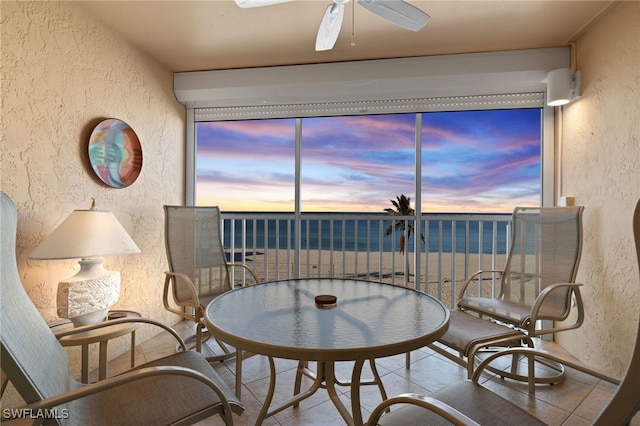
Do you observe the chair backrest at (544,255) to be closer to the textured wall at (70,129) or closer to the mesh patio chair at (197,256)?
the mesh patio chair at (197,256)

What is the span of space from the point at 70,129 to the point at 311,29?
1918 millimetres

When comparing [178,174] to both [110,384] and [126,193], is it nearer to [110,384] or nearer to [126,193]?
[126,193]

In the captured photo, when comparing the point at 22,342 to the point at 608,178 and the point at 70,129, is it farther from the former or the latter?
the point at 608,178

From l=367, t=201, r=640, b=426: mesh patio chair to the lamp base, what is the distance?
171 cm

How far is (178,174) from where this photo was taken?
3.39m

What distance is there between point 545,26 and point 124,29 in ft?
11.0

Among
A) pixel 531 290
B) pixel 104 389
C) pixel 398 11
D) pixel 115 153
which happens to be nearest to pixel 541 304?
pixel 531 290

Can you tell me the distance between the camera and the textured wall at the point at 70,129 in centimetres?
181

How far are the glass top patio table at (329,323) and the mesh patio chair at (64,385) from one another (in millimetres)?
227

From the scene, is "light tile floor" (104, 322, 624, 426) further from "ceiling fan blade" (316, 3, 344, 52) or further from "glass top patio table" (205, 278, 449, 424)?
"ceiling fan blade" (316, 3, 344, 52)

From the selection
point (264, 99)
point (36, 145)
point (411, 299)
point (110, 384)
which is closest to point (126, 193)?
point (36, 145)

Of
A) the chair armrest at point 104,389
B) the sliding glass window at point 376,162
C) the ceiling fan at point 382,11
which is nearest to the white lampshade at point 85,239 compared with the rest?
the chair armrest at point 104,389

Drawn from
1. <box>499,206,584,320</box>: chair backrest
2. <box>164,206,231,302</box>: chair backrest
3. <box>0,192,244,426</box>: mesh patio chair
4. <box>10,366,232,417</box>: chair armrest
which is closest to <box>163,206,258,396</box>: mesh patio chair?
<box>164,206,231,302</box>: chair backrest

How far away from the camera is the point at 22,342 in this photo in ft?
3.01
